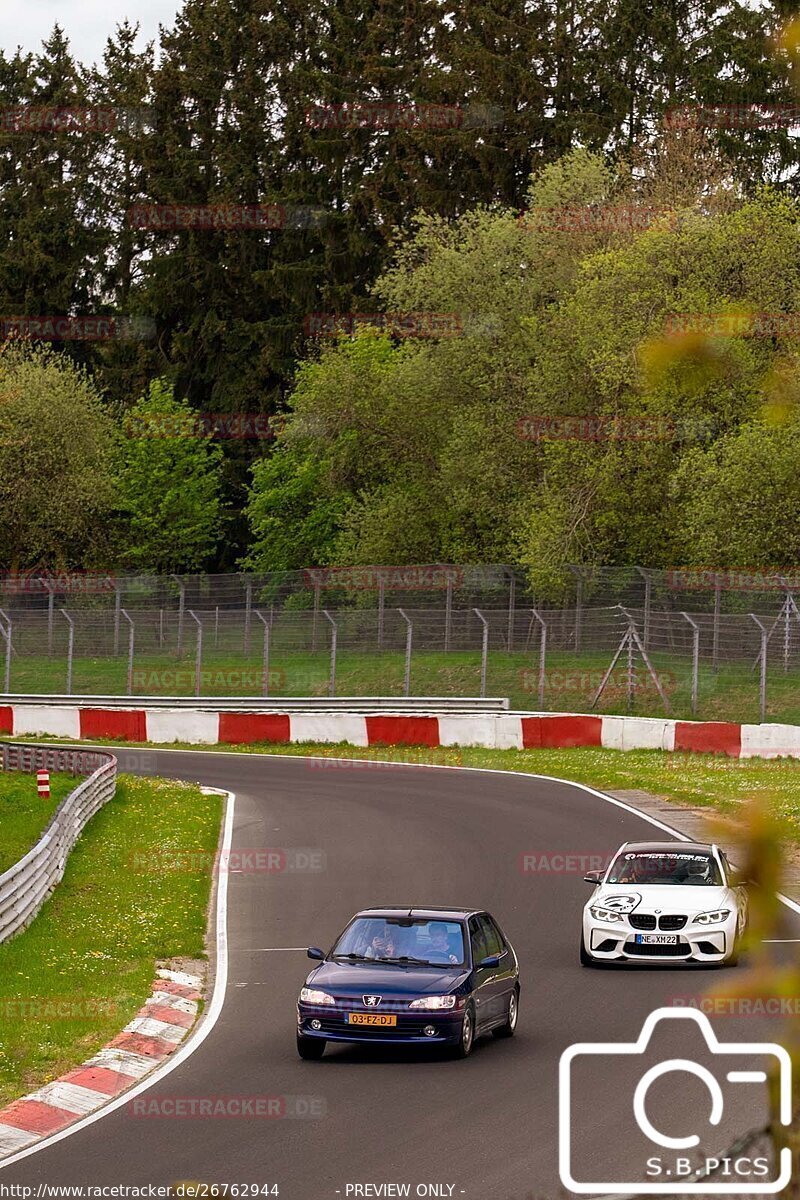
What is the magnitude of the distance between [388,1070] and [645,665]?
99.2ft

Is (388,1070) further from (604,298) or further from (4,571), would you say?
(4,571)

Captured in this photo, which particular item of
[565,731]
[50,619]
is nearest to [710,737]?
[565,731]

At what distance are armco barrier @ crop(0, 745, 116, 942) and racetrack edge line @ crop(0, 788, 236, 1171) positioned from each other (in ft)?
7.77

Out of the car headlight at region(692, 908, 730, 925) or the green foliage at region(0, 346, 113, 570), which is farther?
the green foliage at region(0, 346, 113, 570)

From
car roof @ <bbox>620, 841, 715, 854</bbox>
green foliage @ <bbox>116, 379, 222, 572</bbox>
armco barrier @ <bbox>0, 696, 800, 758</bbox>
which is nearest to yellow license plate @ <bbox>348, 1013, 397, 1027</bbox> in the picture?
car roof @ <bbox>620, 841, 715, 854</bbox>

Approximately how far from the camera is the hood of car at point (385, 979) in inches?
575

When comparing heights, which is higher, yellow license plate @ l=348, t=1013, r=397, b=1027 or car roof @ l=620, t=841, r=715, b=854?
car roof @ l=620, t=841, r=715, b=854

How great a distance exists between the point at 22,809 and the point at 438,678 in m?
17.1

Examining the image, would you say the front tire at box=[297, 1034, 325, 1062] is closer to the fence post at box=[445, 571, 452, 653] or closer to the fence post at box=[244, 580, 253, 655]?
the fence post at box=[445, 571, 452, 653]

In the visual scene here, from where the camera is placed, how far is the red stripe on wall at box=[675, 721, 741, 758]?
128 feet

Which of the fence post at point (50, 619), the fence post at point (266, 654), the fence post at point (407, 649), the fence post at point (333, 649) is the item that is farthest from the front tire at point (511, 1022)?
the fence post at point (50, 619)

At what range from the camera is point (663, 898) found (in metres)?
18.5

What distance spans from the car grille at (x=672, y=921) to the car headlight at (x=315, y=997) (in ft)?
16.9

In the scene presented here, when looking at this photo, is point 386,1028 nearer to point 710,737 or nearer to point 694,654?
point 710,737
